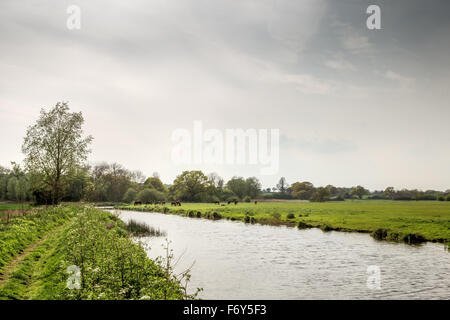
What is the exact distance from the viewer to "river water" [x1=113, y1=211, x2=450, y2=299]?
1742cm

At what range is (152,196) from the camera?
398 ft

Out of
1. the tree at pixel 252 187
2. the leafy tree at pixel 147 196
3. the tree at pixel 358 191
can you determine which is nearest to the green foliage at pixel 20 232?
the leafy tree at pixel 147 196

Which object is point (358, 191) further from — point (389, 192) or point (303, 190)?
point (303, 190)

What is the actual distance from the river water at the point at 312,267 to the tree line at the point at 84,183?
83.2 feet

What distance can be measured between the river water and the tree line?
25.3 meters

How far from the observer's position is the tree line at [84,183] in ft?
161

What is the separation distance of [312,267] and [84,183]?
7893 cm

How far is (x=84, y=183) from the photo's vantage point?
286 feet

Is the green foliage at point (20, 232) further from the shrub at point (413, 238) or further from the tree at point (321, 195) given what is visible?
the tree at point (321, 195)
